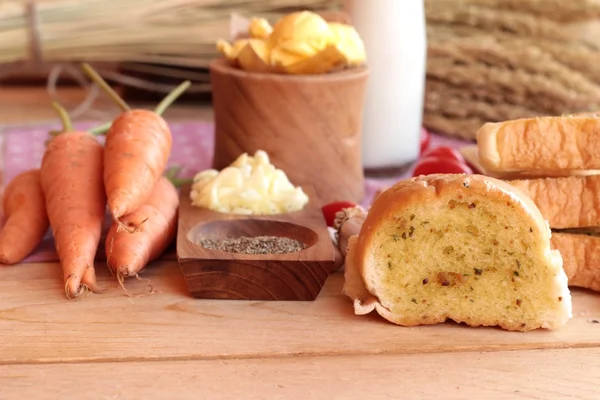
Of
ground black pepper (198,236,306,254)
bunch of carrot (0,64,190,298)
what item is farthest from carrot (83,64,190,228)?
ground black pepper (198,236,306,254)

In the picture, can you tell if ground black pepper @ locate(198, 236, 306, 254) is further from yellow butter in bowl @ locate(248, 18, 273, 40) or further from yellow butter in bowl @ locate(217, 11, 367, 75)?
yellow butter in bowl @ locate(248, 18, 273, 40)

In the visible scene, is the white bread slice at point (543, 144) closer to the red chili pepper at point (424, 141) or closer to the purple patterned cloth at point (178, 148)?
the purple patterned cloth at point (178, 148)

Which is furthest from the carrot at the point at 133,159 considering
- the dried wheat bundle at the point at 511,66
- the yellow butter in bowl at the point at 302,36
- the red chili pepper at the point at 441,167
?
the dried wheat bundle at the point at 511,66

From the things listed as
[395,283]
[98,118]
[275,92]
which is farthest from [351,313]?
[98,118]

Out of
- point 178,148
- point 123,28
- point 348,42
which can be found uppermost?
point 348,42

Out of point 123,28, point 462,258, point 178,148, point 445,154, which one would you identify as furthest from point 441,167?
point 123,28

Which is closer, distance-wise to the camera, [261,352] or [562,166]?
[261,352]

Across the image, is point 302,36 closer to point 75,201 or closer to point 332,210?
point 332,210
